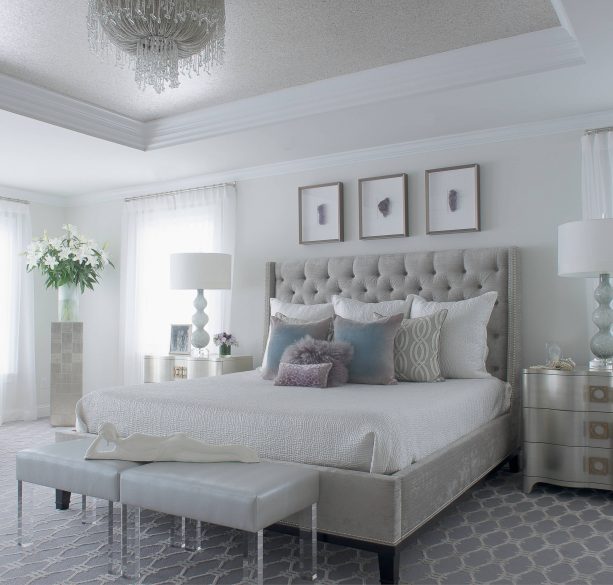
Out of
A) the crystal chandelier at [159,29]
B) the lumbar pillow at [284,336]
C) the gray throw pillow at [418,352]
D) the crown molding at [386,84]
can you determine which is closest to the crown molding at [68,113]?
the crown molding at [386,84]

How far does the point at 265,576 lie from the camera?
97.3 inches

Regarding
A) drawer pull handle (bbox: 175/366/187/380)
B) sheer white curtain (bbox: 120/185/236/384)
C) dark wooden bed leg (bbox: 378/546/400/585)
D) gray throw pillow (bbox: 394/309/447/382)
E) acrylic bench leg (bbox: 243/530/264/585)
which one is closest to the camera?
acrylic bench leg (bbox: 243/530/264/585)

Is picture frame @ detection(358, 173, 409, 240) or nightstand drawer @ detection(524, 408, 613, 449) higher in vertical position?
picture frame @ detection(358, 173, 409, 240)

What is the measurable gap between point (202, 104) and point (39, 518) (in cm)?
283

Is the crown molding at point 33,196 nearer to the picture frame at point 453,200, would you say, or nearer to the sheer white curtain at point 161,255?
the sheer white curtain at point 161,255

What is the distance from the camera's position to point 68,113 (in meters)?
4.28

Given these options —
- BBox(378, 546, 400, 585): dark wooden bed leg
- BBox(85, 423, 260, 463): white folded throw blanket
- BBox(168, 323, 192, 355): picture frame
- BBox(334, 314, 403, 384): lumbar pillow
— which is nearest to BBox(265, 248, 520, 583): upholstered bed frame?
BBox(378, 546, 400, 585): dark wooden bed leg

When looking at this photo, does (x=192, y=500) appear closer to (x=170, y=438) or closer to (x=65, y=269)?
(x=170, y=438)

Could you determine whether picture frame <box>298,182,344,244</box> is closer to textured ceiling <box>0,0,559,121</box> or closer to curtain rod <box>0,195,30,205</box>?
textured ceiling <box>0,0,559,121</box>

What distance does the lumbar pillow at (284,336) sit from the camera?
387 centimetres

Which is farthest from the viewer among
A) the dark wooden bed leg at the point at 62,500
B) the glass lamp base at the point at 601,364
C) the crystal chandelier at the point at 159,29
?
the glass lamp base at the point at 601,364

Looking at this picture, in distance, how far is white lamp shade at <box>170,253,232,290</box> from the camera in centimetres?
509

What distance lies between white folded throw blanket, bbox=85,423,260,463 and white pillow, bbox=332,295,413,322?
183 cm

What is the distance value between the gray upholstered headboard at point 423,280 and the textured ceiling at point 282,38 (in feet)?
4.70
